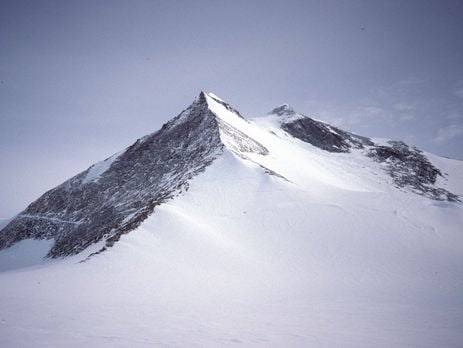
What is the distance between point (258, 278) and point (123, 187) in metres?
23.1

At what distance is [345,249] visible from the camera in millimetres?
15445

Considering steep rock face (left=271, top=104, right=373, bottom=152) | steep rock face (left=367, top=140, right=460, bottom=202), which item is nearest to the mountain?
steep rock face (left=367, top=140, right=460, bottom=202)

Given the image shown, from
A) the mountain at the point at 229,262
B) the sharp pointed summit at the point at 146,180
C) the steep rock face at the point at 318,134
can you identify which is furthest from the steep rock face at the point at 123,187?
the steep rock face at the point at 318,134

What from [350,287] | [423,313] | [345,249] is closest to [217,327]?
[423,313]

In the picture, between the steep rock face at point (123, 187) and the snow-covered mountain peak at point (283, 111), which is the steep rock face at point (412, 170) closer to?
the snow-covered mountain peak at point (283, 111)

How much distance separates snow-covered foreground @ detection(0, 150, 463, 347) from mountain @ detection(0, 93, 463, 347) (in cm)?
7

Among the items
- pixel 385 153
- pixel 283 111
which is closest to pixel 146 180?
pixel 283 111

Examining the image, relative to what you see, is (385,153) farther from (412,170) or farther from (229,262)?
(229,262)

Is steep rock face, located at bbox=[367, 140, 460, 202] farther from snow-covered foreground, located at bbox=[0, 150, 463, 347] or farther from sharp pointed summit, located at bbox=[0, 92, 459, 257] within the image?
snow-covered foreground, located at bbox=[0, 150, 463, 347]

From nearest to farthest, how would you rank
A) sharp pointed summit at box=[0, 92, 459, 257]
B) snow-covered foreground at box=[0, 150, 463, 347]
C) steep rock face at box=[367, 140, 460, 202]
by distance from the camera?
1. snow-covered foreground at box=[0, 150, 463, 347]
2. sharp pointed summit at box=[0, 92, 459, 257]
3. steep rock face at box=[367, 140, 460, 202]

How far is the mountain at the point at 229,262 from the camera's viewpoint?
6836 mm

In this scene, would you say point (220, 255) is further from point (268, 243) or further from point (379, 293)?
point (379, 293)

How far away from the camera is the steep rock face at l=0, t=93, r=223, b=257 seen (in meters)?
23.7

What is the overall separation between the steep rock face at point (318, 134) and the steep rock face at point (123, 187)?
28.5 m
